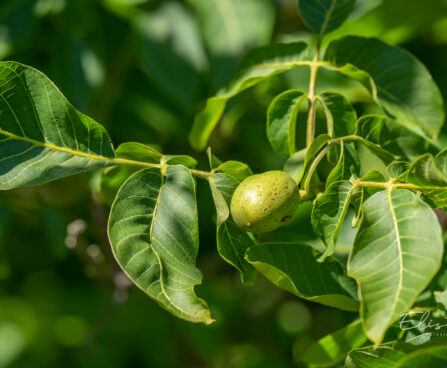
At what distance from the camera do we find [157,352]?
8.95ft

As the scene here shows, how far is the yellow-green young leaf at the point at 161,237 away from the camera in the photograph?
998 millimetres

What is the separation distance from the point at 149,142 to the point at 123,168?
3.23ft

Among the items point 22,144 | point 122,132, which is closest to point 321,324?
point 122,132

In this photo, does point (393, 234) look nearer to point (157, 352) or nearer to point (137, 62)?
point (137, 62)

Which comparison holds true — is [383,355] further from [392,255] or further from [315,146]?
[315,146]

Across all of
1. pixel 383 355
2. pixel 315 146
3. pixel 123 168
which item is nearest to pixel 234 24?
pixel 123 168

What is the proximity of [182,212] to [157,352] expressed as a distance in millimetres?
1839

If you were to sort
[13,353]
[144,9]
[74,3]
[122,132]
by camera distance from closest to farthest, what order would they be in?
[74,3] → [144,9] → [122,132] → [13,353]

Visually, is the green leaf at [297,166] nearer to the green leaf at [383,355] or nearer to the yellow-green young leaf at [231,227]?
the yellow-green young leaf at [231,227]

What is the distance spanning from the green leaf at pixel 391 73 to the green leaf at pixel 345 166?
0.98ft

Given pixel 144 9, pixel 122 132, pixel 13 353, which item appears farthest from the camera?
pixel 13 353

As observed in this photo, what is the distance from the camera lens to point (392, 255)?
942 mm

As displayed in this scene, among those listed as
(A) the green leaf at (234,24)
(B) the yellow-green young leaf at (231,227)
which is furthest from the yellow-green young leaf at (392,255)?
(A) the green leaf at (234,24)

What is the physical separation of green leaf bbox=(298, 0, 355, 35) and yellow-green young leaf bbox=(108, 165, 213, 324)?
1.91 feet
